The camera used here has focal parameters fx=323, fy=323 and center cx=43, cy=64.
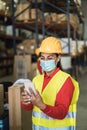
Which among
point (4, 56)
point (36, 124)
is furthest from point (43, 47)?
point (4, 56)

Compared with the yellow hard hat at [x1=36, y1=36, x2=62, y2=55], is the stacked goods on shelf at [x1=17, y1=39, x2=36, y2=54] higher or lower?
lower

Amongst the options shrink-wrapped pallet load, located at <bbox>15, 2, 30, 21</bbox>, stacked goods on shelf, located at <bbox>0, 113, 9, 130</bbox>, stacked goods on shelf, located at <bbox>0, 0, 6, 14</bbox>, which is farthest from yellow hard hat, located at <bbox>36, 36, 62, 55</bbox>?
shrink-wrapped pallet load, located at <bbox>15, 2, 30, 21</bbox>

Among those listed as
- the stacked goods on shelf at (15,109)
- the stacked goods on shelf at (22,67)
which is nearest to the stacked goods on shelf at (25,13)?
the stacked goods on shelf at (22,67)

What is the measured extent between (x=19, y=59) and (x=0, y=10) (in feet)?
6.23

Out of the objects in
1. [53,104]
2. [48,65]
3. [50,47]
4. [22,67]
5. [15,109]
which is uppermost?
[50,47]

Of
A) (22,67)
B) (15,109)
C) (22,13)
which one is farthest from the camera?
(22,13)

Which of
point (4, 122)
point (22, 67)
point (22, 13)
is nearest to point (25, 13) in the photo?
point (22, 13)

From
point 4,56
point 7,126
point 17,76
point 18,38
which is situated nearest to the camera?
point 7,126

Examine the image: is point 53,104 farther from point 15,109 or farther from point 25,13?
point 25,13

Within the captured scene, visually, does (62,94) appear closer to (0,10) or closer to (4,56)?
(0,10)

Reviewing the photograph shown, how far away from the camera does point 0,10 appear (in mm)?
8703

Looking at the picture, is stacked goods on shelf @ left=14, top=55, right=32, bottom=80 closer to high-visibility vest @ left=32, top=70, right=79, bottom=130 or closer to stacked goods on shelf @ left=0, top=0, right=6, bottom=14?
stacked goods on shelf @ left=0, top=0, right=6, bottom=14

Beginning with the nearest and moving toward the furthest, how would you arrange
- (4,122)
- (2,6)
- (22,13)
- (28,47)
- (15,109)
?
(4,122)
(15,109)
(2,6)
(22,13)
(28,47)

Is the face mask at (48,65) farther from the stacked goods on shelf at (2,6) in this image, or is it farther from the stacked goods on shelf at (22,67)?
the stacked goods on shelf at (2,6)
